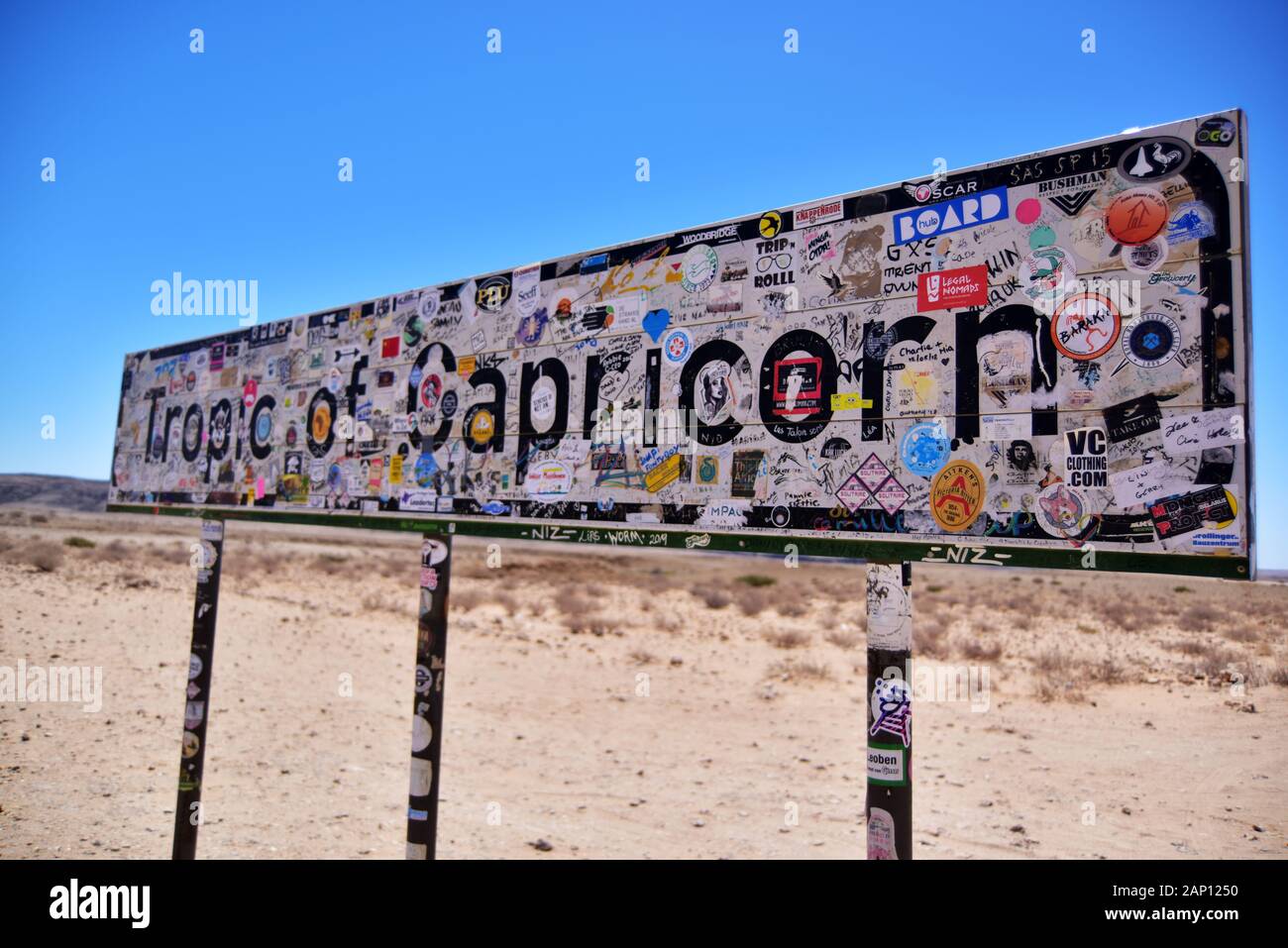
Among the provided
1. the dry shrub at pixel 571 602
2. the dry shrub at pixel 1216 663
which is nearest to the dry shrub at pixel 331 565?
the dry shrub at pixel 571 602

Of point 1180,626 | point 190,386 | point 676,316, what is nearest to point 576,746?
point 190,386

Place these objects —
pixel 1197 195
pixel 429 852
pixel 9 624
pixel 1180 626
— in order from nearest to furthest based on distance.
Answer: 1. pixel 1197 195
2. pixel 429 852
3. pixel 9 624
4. pixel 1180 626

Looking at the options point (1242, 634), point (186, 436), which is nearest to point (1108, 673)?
point (1242, 634)

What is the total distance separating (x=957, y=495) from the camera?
2.39 metres

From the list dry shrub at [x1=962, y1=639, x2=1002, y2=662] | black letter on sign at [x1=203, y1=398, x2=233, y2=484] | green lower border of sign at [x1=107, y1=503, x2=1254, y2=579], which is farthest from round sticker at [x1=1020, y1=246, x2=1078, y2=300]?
dry shrub at [x1=962, y1=639, x2=1002, y2=662]

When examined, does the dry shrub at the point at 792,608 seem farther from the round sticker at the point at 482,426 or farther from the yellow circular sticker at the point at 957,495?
the yellow circular sticker at the point at 957,495

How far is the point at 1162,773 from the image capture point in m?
9.63

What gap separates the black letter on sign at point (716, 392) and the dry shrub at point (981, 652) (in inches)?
635

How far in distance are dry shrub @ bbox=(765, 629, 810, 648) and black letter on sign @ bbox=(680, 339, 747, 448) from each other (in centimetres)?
1723

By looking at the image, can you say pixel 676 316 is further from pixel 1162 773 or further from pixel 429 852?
pixel 1162 773

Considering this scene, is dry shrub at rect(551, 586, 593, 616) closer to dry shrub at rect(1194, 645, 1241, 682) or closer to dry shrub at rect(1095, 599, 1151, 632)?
dry shrub at rect(1194, 645, 1241, 682)

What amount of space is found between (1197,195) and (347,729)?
38.9 ft

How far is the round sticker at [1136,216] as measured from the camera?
217 centimetres

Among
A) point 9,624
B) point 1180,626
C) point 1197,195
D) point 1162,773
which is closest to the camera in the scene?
point 1197,195
